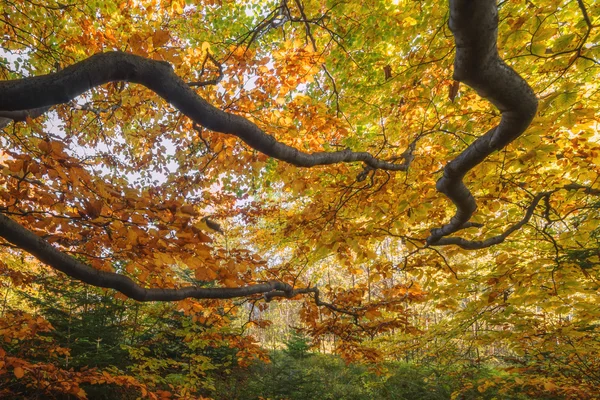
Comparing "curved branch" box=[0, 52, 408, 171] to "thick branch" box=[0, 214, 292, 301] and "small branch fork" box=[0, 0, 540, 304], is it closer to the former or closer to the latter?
"small branch fork" box=[0, 0, 540, 304]

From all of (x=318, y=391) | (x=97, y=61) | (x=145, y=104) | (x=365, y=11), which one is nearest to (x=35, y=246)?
(x=97, y=61)

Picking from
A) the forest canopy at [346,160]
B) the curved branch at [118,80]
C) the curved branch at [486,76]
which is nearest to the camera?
the curved branch at [486,76]

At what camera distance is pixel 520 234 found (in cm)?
419

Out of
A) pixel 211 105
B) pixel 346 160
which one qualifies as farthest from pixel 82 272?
pixel 346 160

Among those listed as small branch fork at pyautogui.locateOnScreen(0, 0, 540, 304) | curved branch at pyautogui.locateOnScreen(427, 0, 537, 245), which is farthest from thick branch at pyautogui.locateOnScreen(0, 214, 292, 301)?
curved branch at pyautogui.locateOnScreen(427, 0, 537, 245)

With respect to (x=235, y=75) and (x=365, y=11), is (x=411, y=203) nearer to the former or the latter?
(x=365, y=11)

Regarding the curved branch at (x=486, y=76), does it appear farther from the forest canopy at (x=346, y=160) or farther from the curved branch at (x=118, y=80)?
the curved branch at (x=118, y=80)

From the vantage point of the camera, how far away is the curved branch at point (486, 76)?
1.00 metres

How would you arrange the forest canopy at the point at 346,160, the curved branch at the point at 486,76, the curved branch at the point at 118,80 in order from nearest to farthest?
the curved branch at the point at 486,76
the curved branch at the point at 118,80
the forest canopy at the point at 346,160

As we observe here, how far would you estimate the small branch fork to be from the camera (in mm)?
1089

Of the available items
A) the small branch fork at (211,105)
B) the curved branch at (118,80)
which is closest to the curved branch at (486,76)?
the small branch fork at (211,105)

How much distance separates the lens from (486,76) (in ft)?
4.08

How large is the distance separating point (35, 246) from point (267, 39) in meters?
4.57

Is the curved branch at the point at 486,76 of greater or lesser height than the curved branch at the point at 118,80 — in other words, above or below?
below
